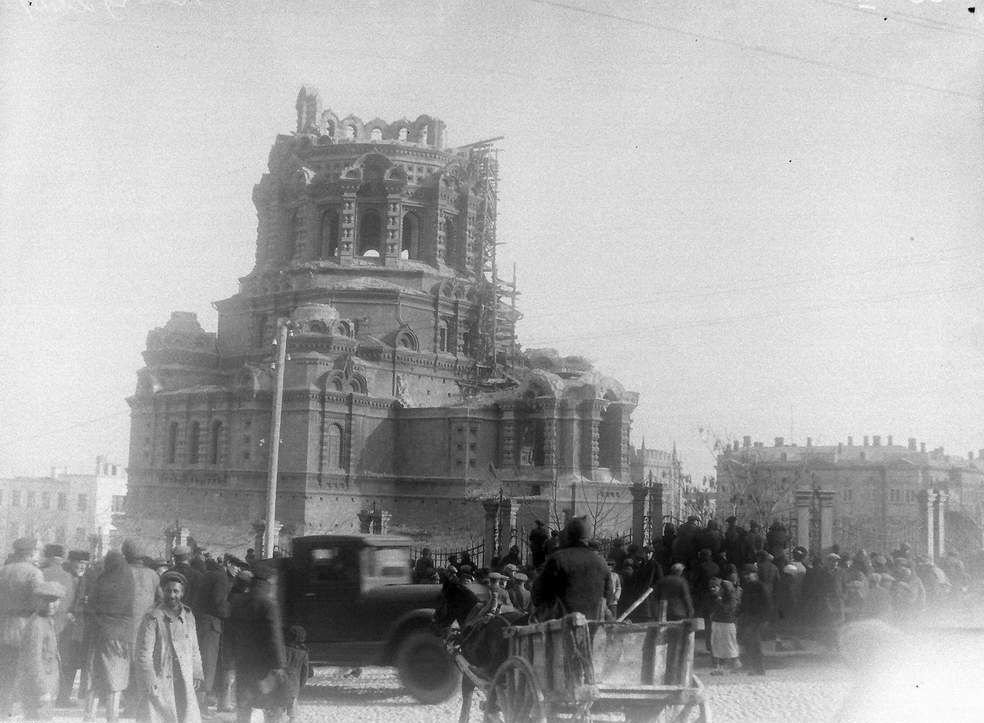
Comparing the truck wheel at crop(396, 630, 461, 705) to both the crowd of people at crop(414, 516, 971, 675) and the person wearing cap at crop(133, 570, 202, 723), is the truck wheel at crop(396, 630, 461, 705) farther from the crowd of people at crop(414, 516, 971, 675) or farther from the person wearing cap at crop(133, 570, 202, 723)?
the person wearing cap at crop(133, 570, 202, 723)

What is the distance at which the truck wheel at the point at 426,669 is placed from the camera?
1156cm

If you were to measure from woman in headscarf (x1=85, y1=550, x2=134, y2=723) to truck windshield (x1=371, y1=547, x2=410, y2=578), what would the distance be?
3.55m

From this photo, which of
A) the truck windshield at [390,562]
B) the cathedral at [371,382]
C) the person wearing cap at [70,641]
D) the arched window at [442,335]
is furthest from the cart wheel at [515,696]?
the arched window at [442,335]

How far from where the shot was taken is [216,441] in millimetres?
38500

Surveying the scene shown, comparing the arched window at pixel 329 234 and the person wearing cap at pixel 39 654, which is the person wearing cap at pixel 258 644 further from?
the arched window at pixel 329 234

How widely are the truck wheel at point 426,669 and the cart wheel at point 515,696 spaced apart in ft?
10.1

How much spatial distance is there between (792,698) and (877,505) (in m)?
42.6

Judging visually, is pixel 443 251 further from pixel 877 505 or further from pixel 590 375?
pixel 877 505

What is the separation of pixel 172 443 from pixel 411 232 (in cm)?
1264

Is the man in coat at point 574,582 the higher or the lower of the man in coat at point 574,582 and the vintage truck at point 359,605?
the higher

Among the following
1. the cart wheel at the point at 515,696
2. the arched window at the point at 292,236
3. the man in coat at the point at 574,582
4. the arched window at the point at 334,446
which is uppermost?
the arched window at the point at 292,236

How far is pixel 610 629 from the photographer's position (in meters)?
7.77

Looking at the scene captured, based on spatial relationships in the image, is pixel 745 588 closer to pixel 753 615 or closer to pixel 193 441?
pixel 753 615

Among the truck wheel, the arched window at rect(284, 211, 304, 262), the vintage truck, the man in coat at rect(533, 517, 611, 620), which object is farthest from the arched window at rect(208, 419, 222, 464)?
the man in coat at rect(533, 517, 611, 620)
